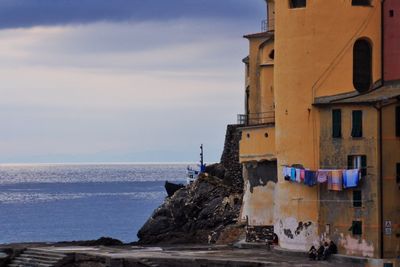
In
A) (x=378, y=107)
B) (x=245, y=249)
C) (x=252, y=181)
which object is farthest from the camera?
(x=252, y=181)

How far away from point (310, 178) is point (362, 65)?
5.45 m

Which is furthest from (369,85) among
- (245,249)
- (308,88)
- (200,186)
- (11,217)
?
(11,217)

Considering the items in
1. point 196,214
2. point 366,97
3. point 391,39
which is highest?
point 391,39

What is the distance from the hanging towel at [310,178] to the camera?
54.7m

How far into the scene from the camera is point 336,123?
54.1 metres

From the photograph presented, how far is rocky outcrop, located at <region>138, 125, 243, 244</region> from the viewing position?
A: 79.4 m

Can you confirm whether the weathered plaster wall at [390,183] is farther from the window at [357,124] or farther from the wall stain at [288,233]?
the wall stain at [288,233]

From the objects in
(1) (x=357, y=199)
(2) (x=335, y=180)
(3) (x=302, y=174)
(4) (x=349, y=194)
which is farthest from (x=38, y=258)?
(1) (x=357, y=199)

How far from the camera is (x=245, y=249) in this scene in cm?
5991

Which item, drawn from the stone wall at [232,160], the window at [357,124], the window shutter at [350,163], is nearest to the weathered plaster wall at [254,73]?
the window shutter at [350,163]

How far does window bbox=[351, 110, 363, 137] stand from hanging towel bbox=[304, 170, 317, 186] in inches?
106

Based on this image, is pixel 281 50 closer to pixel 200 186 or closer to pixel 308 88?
pixel 308 88

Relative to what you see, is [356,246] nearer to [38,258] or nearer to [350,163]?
[350,163]

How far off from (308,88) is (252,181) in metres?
9.53
